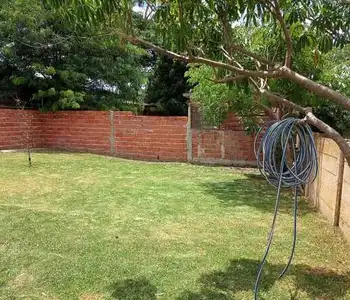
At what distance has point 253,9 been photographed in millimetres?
2947

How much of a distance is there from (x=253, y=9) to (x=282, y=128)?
0.96m

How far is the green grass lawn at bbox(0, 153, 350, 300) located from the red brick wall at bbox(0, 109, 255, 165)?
319 centimetres

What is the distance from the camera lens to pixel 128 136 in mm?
12414

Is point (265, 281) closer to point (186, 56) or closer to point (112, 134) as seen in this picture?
point (186, 56)

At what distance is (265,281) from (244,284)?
0.68 feet

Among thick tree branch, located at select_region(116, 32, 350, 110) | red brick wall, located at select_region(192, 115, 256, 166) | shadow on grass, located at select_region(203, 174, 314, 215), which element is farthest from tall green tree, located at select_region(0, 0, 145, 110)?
thick tree branch, located at select_region(116, 32, 350, 110)

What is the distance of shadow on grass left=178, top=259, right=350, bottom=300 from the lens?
316cm

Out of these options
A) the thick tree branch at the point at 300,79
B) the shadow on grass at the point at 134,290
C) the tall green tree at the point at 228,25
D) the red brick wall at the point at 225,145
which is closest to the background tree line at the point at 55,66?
the red brick wall at the point at 225,145

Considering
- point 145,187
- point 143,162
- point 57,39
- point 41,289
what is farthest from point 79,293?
point 57,39

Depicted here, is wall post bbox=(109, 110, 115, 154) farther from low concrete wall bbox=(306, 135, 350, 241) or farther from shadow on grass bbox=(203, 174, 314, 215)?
low concrete wall bbox=(306, 135, 350, 241)

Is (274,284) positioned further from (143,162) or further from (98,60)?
(98,60)

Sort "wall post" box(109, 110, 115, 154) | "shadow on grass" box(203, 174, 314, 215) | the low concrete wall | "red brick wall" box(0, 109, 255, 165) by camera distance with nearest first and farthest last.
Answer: the low concrete wall < "shadow on grass" box(203, 174, 314, 215) < "red brick wall" box(0, 109, 255, 165) < "wall post" box(109, 110, 115, 154)

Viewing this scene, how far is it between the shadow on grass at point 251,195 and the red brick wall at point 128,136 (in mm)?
2200

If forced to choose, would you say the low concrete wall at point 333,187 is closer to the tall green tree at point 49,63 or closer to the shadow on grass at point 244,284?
the shadow on grass at point 244,284
